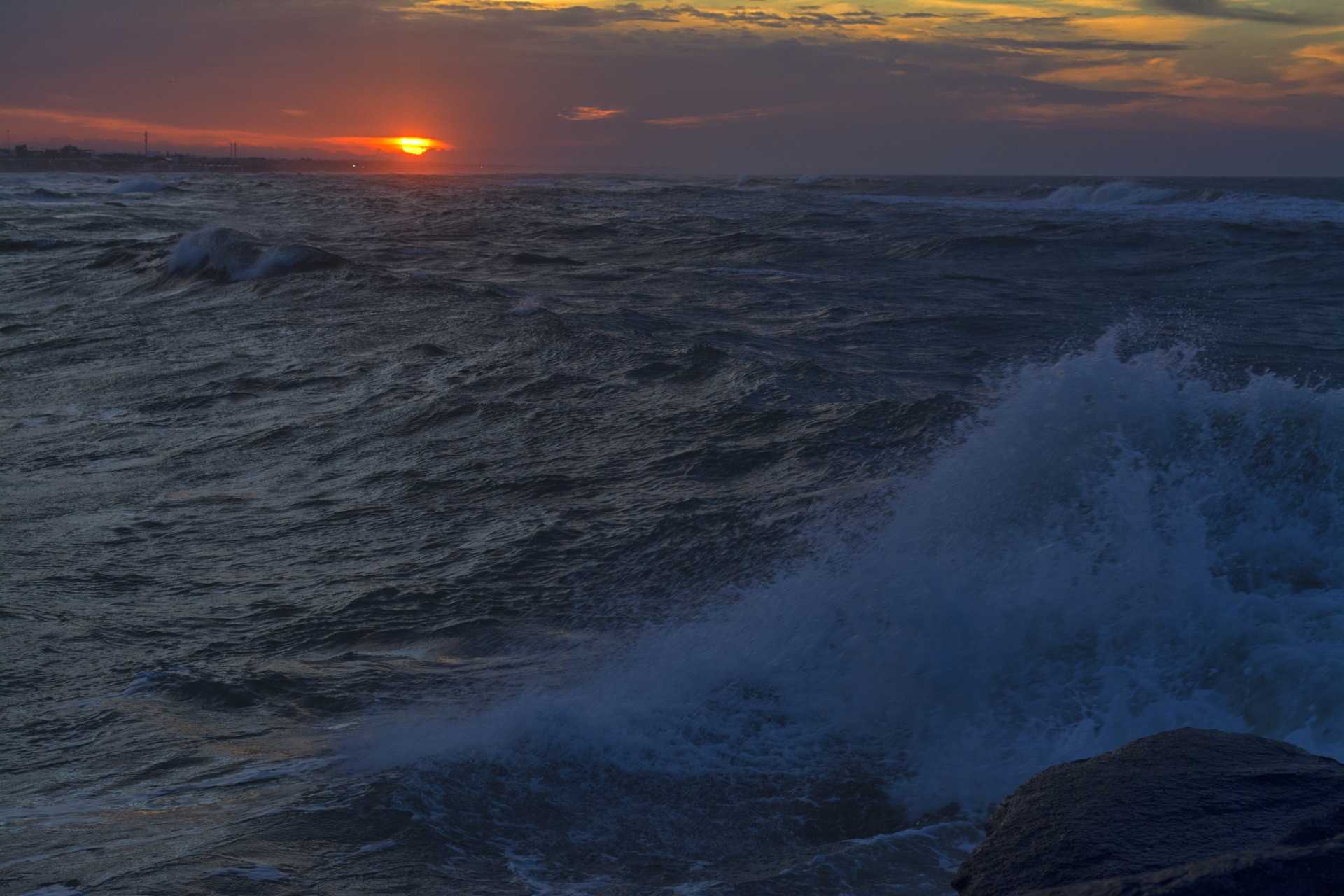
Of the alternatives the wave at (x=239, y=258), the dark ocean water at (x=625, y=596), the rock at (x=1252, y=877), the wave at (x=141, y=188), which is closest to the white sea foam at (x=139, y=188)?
the wave at (x=141, y=188)

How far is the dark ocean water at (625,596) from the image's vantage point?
12.9 ft

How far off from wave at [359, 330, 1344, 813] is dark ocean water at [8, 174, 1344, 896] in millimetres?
20

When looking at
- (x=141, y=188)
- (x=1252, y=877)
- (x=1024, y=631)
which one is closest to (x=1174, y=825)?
(x=1252, y=877)

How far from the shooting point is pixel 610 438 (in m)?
9.23

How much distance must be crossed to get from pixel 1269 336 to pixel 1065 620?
386 inches

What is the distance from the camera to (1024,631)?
5160 millimetres

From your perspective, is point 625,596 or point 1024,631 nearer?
point 1024,631

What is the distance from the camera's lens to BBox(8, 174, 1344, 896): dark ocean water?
3918 mm

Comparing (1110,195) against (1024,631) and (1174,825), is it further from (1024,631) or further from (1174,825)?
(1174,825)

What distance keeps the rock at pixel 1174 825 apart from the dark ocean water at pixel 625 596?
0.68m

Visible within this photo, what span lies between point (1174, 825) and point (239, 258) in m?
19.7

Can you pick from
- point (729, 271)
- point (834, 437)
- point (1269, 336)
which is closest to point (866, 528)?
point (834, 437)

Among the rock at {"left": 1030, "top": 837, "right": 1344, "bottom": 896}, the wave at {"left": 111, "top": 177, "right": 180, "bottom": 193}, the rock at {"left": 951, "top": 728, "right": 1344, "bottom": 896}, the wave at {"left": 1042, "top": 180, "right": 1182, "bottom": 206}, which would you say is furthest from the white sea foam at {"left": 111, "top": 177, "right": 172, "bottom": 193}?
the rock at {"left": 1030, "top": 837, "right": 1344, "bottom": 896}

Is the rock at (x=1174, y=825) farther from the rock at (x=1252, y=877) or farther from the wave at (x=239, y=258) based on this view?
the wave at (x=239, y=258)
